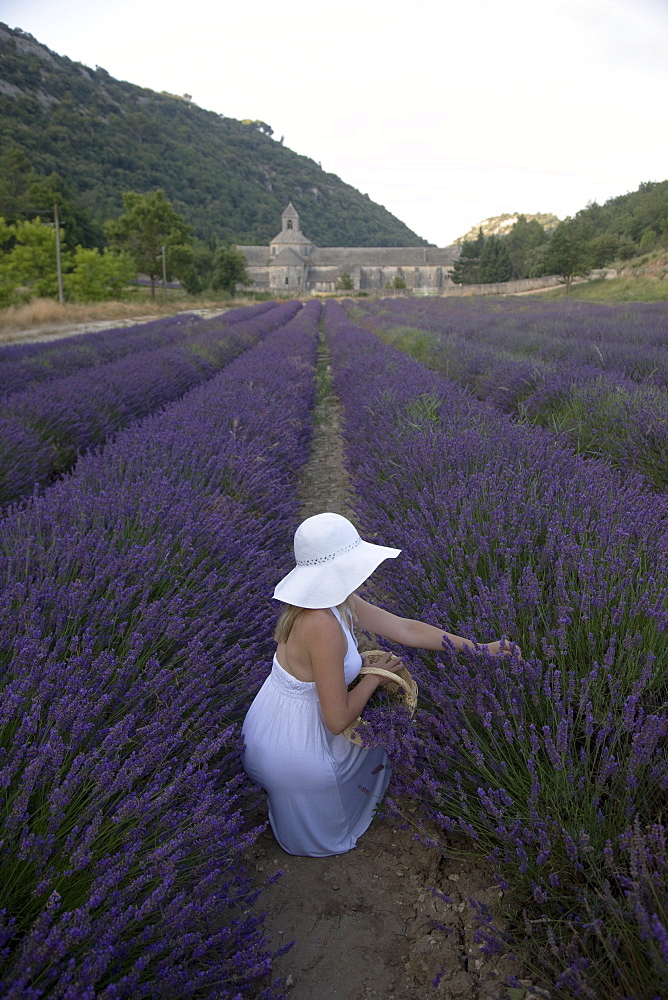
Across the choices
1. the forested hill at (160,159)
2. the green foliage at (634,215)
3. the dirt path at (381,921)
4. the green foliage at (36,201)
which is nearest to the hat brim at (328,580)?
the dirt path at (381,921)

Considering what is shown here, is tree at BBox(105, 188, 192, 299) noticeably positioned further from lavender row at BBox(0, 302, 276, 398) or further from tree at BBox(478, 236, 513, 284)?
lavender row at BBox(0, 302, 276, 398)

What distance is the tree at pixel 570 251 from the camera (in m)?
33.1

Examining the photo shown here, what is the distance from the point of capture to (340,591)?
1.55m

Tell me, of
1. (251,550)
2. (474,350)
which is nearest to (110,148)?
(474,350)

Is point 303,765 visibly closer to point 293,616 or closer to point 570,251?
point 293,616

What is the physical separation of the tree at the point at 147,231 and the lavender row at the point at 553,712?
3759 cm

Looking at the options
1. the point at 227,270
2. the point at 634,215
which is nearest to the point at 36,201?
the point at 227,270

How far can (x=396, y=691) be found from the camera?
173cm

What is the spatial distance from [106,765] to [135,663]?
0.44 metres

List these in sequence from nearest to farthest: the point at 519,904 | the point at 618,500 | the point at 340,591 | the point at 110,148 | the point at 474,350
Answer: the point at 519,904
the point at 340,591
the point at 618,500
the point at 474,350
the point at 110,148

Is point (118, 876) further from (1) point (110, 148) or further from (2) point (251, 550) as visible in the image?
(1) point (110, 148)

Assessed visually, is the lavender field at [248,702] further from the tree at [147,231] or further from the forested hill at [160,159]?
the forested hill at [160,159]

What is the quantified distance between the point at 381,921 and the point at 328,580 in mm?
849

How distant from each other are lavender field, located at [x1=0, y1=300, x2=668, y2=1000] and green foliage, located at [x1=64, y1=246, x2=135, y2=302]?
27977 mm
